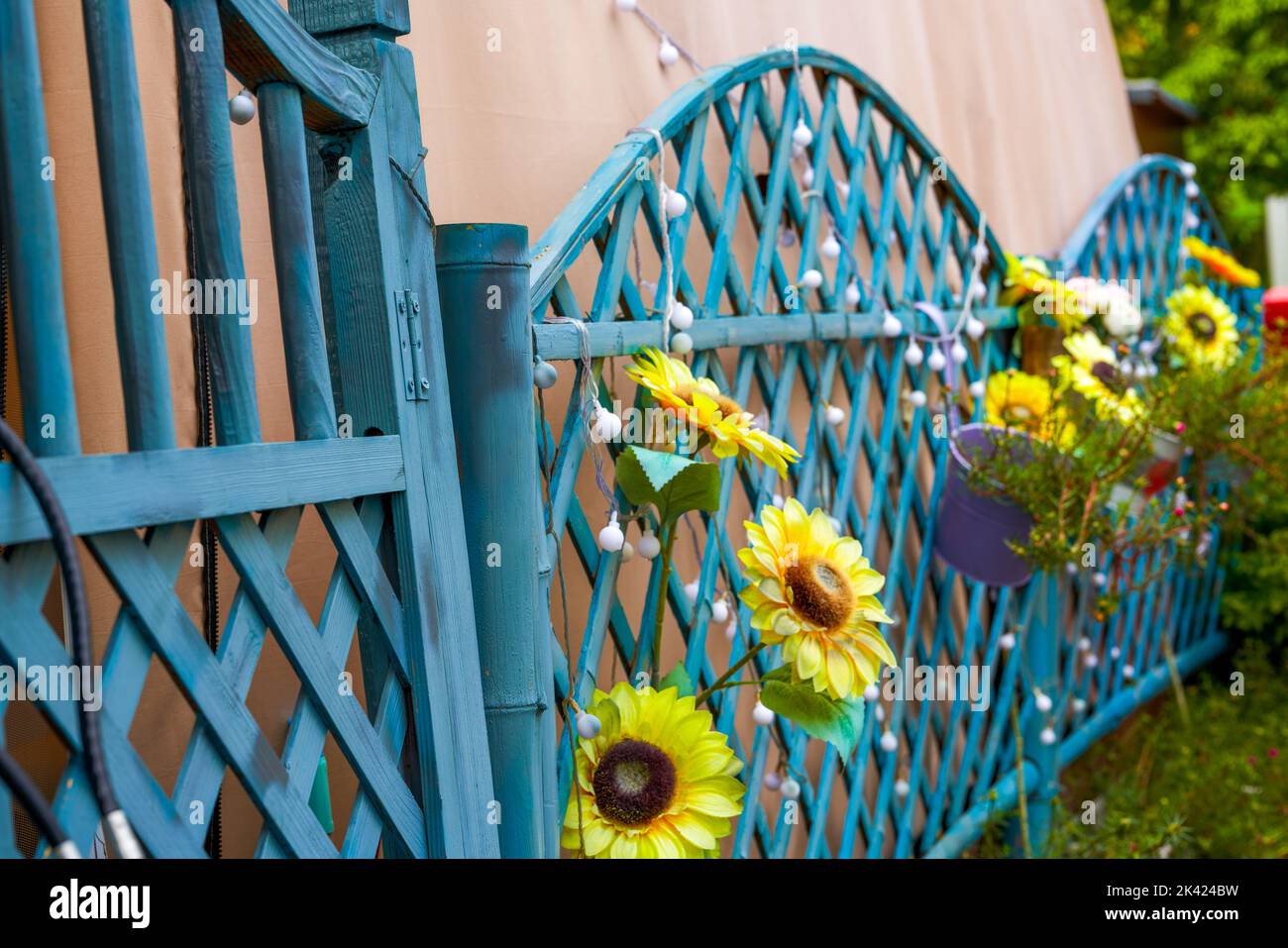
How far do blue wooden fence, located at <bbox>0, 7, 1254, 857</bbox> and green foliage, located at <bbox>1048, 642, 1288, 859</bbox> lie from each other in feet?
1.83

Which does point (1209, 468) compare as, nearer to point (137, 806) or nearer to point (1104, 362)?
point (1104, 362)

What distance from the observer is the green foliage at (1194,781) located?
2.17m

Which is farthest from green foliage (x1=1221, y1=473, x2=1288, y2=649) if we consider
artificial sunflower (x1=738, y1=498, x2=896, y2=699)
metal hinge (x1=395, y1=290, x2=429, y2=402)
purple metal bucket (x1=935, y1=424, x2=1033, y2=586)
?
metal hinge (x1=395, y1=290, x2=429, y2=402)

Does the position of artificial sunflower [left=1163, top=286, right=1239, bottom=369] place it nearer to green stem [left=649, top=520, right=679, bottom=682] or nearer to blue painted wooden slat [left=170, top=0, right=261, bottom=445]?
green stem [left=649, top=520, right=679, bottom=682]

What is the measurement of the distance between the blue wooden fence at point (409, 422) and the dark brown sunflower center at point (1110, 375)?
1.50 feet

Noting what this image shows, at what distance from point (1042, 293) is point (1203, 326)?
0.67 m

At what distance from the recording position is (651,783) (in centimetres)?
109

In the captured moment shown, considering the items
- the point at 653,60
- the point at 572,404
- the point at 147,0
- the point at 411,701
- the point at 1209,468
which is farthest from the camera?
the point at 1209,468

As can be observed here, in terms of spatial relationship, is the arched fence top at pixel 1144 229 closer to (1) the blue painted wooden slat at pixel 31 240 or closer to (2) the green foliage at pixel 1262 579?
(2) the green foliage at pixel 1262 579

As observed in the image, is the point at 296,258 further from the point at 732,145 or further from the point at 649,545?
the point at 732,145

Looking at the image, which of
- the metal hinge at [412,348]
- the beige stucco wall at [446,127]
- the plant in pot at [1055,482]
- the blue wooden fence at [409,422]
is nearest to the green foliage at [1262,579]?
the plant in pot at [1055,482]

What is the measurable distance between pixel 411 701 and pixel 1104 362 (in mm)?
1674
